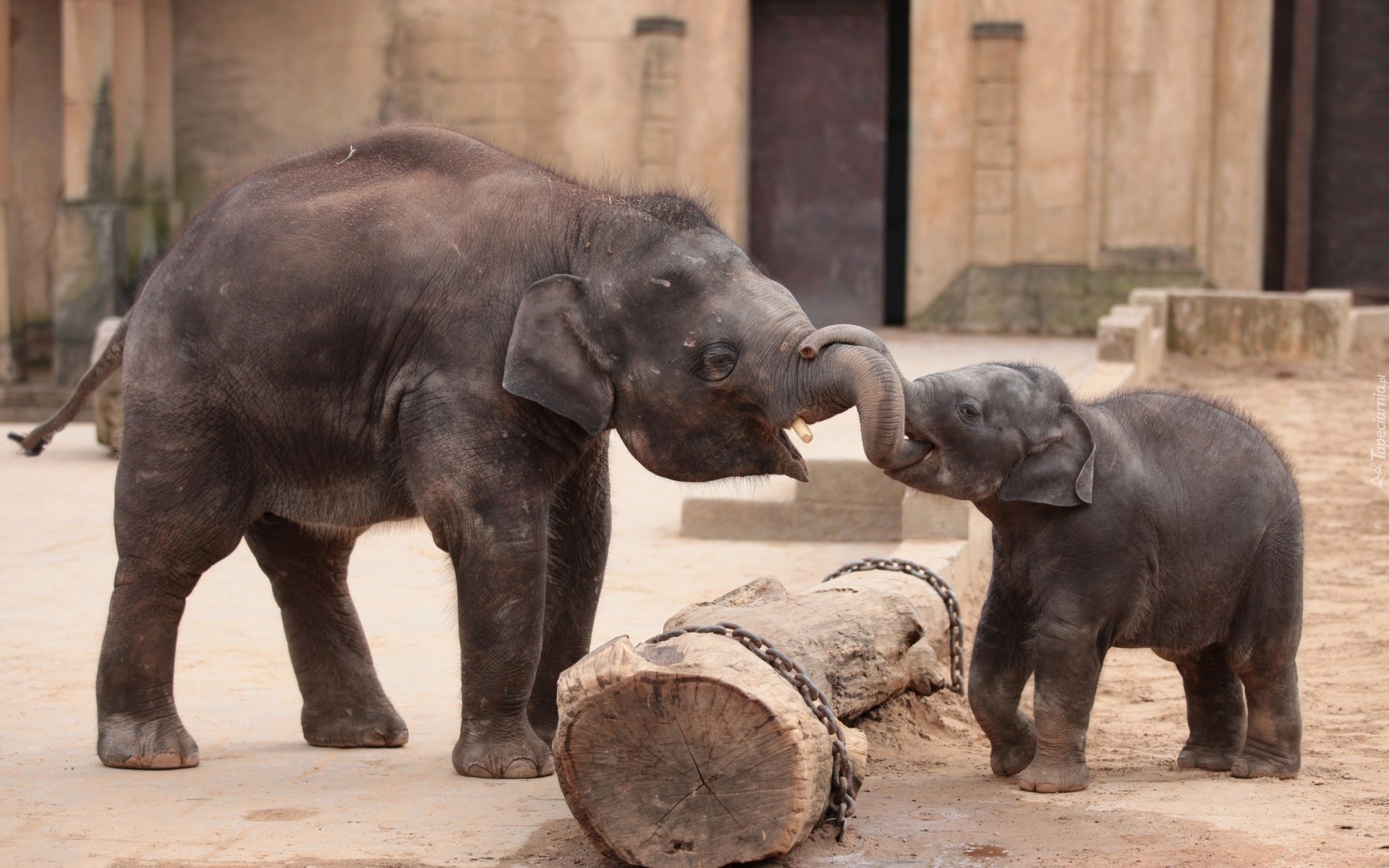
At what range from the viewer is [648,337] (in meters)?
4.94

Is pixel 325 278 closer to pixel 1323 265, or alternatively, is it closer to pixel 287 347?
pixel 287 347

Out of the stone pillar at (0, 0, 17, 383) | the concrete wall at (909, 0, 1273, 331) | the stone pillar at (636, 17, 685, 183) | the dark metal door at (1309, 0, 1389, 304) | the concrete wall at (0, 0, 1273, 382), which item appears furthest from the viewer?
the dark metal door at (1309, 0, 1389, 304)

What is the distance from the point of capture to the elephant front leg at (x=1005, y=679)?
5238 mm

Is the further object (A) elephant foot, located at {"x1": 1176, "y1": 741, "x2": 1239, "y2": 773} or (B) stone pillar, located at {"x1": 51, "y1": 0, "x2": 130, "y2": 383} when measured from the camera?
(B) stone pillar, located at {"x1": 51, "y1": 0, "x2": 130, "y2": 383}

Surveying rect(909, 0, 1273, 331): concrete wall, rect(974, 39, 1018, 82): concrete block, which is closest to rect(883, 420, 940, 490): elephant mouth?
rect(909, 0, 1273, 331): concrete wall

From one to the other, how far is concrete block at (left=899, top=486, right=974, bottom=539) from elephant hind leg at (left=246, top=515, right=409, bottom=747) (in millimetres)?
2691

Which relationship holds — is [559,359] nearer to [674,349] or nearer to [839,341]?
[674,349]

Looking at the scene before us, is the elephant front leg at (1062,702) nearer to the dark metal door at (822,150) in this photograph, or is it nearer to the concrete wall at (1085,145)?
the concrete wall at (1085,145)

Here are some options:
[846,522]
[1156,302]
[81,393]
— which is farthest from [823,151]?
[81,393]

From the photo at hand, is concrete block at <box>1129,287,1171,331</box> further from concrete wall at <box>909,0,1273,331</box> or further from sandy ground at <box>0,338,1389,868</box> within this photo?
sandy ground at <box>0,338,1389,868</box>

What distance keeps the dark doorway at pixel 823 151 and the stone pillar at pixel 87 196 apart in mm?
6837

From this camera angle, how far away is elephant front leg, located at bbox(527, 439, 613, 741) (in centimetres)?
543

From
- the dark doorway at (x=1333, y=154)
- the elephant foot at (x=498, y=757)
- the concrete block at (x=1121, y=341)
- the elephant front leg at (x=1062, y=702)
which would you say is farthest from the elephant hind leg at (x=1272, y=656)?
the dark doorway at (x=1333, y=154)

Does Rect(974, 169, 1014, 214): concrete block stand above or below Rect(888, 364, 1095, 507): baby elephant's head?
above
